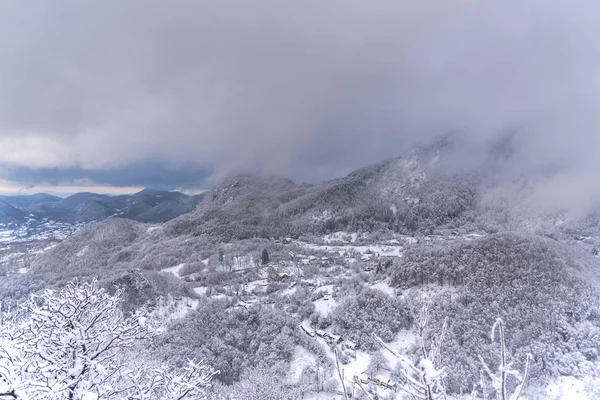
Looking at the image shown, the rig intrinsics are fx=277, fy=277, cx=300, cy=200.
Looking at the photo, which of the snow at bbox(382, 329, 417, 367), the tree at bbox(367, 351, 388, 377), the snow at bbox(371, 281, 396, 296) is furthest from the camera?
the snow at bbox(371, 281, 396, 296)

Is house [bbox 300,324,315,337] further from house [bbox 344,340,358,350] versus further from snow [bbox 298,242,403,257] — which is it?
snow [bbox 298,242,403,257]

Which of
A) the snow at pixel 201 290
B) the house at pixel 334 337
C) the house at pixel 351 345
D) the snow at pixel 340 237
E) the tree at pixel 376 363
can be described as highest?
the snow at pixel 340 237

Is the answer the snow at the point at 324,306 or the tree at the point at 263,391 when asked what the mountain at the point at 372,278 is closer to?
the snow at the point at 324,306

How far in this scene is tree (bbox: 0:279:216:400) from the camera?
225 inches

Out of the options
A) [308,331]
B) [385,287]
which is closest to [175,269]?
[308,331]

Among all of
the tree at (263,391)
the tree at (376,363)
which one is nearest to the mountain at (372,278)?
the tree at (376,363)

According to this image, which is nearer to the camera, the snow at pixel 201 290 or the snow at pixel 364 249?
the snow at pixel 201 290

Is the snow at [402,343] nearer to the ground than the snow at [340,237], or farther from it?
nearer to the ground

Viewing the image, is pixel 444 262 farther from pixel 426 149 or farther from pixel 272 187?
pixel 272 187

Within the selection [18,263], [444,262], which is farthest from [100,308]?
[18,263]

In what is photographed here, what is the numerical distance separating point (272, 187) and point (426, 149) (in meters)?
91.1

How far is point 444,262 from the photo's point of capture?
146 feet

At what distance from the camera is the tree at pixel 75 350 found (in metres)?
5.72

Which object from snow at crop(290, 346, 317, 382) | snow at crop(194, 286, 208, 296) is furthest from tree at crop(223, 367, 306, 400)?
snow at crop(194, 286, 208, 296)
